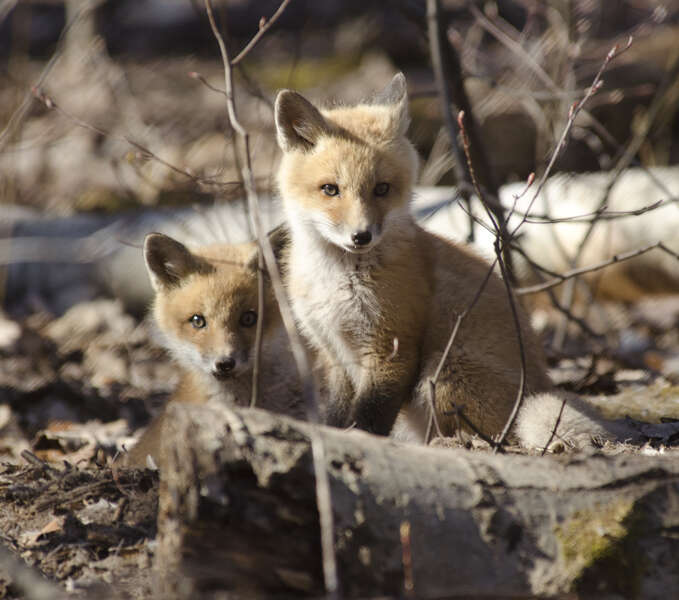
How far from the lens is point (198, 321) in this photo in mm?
4117

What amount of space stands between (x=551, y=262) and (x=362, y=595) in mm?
5908

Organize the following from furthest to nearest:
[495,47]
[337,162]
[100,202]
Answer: [495,47], [100,202], [337,162]

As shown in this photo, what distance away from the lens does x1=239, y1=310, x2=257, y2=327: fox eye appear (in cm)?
409

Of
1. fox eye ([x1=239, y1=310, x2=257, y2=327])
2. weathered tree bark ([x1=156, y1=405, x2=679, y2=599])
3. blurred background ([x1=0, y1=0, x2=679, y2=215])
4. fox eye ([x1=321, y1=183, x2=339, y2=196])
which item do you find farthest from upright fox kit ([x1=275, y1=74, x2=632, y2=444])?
blurred background ([x1=0, y1=0, x2=679, y2=215])

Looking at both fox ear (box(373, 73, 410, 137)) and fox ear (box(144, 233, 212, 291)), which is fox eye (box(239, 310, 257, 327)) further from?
fox ear (box(373, 73, 410, 137))

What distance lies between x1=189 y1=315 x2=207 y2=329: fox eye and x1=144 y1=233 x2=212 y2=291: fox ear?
28 cm

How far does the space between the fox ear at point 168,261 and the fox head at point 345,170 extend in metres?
0.65

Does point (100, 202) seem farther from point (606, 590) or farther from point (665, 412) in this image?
point (606, 590)

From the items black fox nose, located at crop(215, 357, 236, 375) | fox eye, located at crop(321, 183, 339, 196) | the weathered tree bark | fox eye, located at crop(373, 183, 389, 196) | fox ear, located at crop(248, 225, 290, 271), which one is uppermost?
fox ear, located at crop(248, 225, 290, 271)

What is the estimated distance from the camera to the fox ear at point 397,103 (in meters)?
4.02

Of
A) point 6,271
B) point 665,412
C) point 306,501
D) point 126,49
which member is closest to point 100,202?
point 6,271

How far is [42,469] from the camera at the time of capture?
10.8ft

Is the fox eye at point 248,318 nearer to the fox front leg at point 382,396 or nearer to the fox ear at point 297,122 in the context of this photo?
the fox front leg at point 382,396

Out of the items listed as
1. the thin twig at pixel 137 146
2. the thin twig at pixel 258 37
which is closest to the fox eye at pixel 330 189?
the thin twig at pixel 137 146
